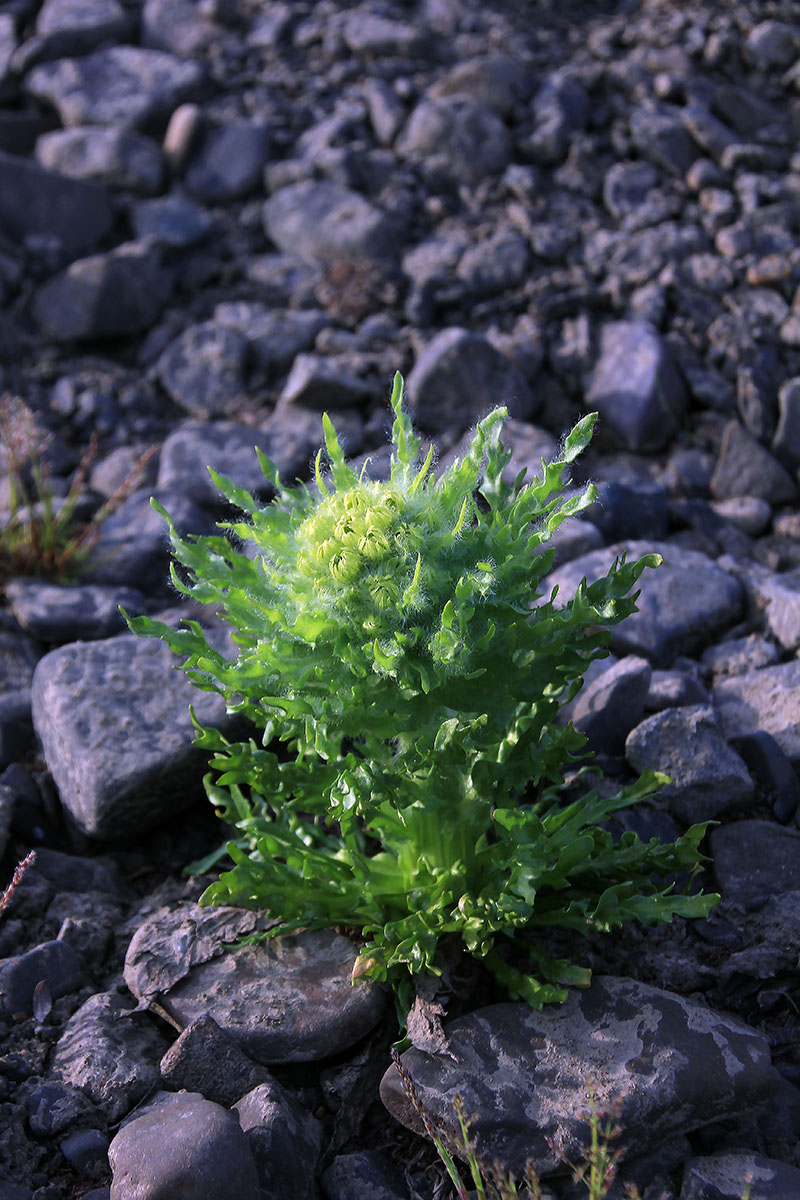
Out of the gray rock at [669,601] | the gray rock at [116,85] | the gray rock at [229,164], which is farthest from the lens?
the gray rock at [116,85]

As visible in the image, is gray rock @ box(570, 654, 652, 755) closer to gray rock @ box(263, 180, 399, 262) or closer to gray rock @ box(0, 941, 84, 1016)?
gray rock @ box(0, 941, 84, 1016)

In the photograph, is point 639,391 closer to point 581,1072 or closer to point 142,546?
point 142,546

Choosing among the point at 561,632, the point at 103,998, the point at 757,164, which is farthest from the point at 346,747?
the point at 757,164

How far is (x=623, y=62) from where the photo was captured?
6.10 metres

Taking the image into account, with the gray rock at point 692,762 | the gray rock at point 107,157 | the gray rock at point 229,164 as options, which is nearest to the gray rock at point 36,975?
the gray rock at point 692,762

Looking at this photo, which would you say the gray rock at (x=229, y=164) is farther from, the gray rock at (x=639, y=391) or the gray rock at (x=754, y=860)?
the gray rock at (x=754, y=860)

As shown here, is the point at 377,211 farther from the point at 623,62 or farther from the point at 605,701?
the point at 605,701

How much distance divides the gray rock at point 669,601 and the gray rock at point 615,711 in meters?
0.46

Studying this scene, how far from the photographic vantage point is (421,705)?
2.29m

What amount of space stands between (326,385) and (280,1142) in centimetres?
346

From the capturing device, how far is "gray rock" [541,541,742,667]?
12.0ft

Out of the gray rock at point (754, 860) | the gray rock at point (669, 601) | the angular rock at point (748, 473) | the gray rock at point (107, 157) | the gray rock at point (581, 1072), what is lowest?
the angular rock at point (748, 473)

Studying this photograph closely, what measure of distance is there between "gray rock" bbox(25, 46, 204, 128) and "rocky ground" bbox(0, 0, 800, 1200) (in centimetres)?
3

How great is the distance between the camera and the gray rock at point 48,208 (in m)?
6.25
